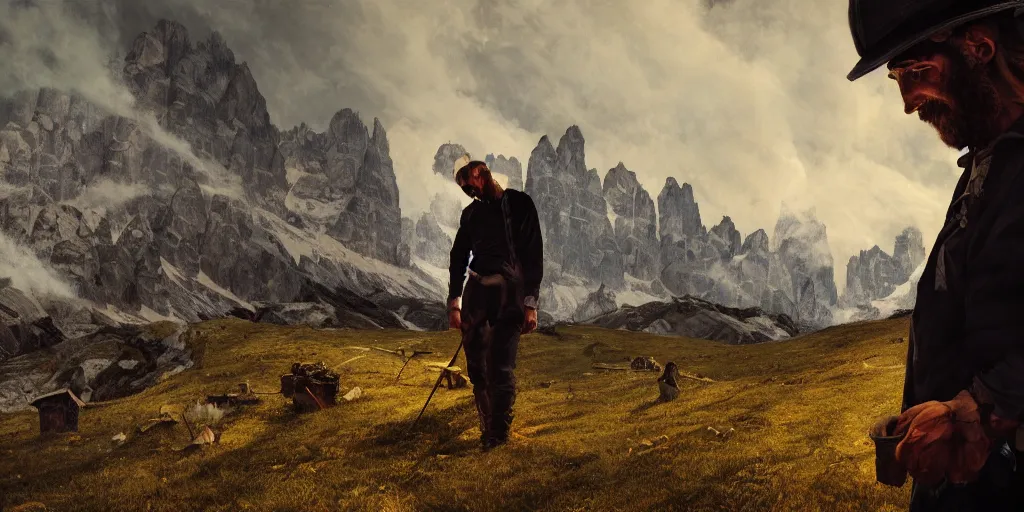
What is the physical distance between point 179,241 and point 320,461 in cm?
18845

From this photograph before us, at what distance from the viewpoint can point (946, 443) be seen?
2098 mm

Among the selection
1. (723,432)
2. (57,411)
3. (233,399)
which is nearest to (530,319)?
(723,432)

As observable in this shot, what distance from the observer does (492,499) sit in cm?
651

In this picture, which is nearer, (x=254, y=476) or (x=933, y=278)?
(x=933, y=278)

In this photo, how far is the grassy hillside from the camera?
20.7 ft

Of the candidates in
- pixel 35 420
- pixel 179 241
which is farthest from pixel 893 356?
pixel 179 241

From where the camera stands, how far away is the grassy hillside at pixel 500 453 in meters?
6.30

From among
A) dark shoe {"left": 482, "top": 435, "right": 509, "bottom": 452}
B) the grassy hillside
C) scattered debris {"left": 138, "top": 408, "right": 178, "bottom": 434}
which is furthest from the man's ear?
scattered debris {"left": 138, "top": 408, "right": 178, "bottom": 434}

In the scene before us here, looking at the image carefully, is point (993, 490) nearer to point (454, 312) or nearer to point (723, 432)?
point (723, 432)

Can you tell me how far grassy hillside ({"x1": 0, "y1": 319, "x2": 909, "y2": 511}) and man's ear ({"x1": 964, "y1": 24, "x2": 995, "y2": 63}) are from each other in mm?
4385

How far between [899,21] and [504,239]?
6618 millimetres

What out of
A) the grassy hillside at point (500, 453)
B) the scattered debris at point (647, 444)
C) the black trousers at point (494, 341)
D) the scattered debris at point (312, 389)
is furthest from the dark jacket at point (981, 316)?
the scattered debris at point (312, 389)

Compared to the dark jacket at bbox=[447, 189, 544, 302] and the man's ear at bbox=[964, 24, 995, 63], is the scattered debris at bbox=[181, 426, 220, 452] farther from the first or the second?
the man's ear at bbox=[964, 24, 995, 63]

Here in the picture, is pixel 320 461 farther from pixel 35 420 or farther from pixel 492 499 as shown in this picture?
pixel 35 420
